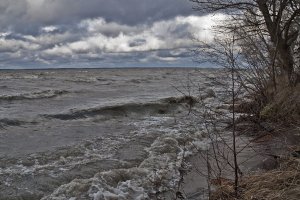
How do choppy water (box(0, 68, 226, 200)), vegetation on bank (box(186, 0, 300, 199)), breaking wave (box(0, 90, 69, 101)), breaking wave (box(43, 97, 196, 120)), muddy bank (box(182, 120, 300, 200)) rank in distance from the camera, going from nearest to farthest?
muddy bank (box(182, 120, 300, 200)), choppy water (box(0, 68, 226, 200)), vegetation on bank (box(186, 0, 300, 199)), breaking wave (box(43, 97, 196, 120)), breaking wave (box(0, 90, 69, 101))

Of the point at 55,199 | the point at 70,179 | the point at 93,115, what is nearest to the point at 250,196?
the point at 55,199

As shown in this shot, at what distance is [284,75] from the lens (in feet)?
49.0

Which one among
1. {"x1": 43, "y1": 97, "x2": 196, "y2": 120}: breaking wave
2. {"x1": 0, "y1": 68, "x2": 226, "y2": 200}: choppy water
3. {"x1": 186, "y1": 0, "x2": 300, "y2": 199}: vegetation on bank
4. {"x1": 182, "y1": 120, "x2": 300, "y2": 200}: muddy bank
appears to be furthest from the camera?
{"x1": 43, "y1": 97, "x2": 196, "y2": 120}: breaking wave

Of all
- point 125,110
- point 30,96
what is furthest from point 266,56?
point 30,96

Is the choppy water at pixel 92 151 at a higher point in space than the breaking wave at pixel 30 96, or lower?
lower

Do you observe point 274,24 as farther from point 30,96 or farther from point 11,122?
point 30,96

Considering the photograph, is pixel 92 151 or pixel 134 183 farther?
pixel 92 151

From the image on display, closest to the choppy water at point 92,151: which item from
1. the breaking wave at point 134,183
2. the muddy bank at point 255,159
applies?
the breaking wave at point 134,183

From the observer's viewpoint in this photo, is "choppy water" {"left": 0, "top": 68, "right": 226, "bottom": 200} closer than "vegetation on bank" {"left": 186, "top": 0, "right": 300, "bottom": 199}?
Yes

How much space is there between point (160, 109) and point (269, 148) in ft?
37.4

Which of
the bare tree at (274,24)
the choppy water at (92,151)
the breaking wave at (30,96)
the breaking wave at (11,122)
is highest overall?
the bare tree at (274,24)

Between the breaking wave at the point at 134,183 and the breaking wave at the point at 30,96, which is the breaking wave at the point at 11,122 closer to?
the breaking wave at the point at 134,183

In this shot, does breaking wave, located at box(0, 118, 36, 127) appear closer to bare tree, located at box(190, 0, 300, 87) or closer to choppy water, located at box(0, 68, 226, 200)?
choppy water, located at box(0, 68, 226, 200)

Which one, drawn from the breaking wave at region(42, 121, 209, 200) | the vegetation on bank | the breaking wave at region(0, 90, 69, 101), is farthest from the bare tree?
the breaking wave at region(0, 90, 69, 101)
